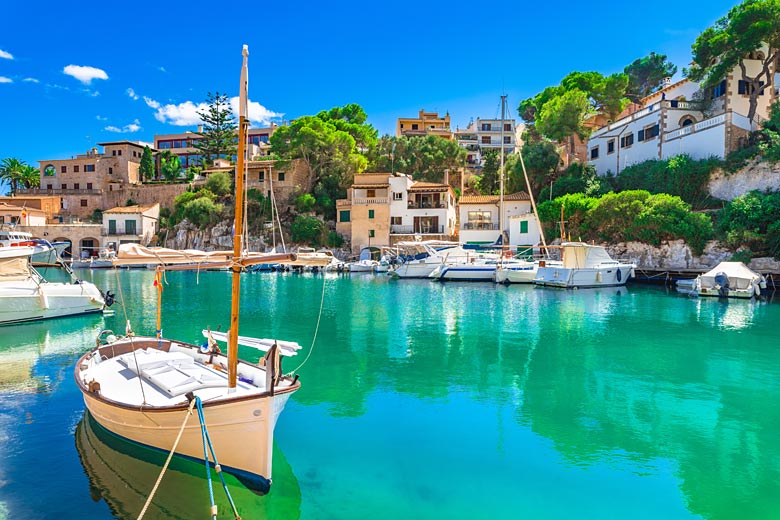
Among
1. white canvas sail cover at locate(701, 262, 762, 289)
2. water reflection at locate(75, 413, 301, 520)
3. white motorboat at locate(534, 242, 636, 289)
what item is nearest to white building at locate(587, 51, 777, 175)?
white canvas sail cover at locate(701, 262, 762, 289)

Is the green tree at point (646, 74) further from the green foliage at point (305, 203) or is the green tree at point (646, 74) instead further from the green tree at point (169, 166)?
the green tree at point (169, 166)

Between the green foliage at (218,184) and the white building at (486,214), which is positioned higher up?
the green foliage at (218,184)

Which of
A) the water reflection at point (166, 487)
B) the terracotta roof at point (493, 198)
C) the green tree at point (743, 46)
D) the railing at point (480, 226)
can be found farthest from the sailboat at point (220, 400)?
the terracotta roof at point (493, 198)

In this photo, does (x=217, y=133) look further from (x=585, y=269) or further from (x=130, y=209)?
(x=585, y=269)

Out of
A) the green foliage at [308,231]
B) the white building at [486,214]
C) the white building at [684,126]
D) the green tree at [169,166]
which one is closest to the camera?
the white building at [684,126]

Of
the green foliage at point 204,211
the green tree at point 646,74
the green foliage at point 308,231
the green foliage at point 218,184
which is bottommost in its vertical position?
the green foliage at point 308,231

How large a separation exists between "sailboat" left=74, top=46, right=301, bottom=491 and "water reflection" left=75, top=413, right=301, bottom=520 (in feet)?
1.08

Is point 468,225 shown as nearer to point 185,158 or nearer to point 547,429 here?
point 547,429

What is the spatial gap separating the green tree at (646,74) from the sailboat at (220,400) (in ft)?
230

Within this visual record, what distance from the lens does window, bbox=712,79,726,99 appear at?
1555 inches

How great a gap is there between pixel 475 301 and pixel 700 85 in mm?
31556

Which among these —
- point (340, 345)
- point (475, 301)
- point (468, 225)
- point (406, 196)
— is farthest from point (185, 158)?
point (340, 345)

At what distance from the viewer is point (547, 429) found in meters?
9.99

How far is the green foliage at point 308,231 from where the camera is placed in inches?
2189
